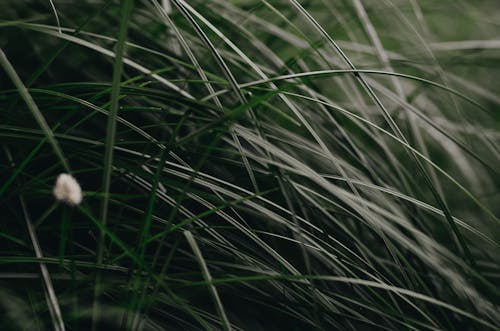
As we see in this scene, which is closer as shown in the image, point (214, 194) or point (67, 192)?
point (67, 192)

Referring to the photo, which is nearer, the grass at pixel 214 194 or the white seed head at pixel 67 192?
the white seed head at pixel 67 192

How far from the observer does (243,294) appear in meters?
0.66

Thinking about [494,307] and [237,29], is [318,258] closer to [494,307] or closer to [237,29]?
[494,307]

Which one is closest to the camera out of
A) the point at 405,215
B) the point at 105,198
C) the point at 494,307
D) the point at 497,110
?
the point at 105,198

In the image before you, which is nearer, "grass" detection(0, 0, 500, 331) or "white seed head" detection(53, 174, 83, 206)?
"white seed head" detection(53, 174, 83, 206)

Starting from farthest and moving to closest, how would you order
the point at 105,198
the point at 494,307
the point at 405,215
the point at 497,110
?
the point at 497,110, the point at 405,215, the point at 494,307, the point at 105,198

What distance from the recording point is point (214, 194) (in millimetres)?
700

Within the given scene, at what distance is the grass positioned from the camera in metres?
0.52

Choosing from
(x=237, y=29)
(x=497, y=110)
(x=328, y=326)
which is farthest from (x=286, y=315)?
(x=497, y=110)

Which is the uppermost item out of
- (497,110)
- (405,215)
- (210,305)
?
(497,110)

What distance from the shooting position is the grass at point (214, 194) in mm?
524

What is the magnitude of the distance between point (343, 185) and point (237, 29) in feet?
0.86

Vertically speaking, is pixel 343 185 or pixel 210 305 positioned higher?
pixel 343 185

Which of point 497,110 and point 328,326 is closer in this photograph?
point 328,326
